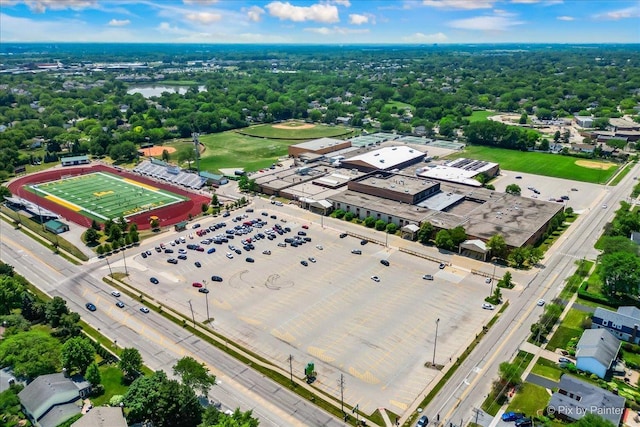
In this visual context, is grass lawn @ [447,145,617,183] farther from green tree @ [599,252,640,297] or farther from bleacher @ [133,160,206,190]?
bleacher @ [133,160,206,190]

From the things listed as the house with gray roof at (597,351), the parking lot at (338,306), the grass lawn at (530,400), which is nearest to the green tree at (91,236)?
the parking lot at (338,306)

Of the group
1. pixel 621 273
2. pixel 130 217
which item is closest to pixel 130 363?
pixel 130 217

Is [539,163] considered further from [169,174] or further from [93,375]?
[93,375]

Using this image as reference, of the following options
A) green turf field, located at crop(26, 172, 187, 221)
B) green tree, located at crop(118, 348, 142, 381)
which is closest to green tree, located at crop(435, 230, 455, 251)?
green tree, located at crop(118, 348, 142, 381)

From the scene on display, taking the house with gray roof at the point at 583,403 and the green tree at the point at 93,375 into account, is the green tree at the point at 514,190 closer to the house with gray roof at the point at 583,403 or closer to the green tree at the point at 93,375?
the house with gray roof at the point at 583,403

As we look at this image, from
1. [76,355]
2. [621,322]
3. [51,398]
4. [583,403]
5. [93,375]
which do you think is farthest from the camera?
[621,322]

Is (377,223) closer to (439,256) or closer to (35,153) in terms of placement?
(439,256)
